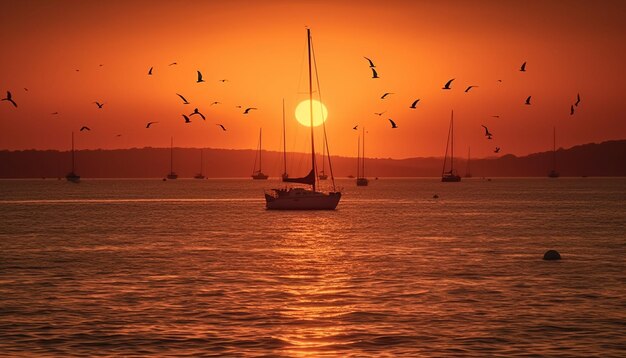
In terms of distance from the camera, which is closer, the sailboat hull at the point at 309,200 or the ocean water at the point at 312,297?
the ocean water at the point at 312,297

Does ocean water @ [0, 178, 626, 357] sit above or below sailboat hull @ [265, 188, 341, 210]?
below

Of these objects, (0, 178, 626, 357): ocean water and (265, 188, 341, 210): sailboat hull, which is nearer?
(0, 178, 626, 357): ocean water

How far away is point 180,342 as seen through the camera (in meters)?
26.1

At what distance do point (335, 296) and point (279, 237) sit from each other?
37.5 meters

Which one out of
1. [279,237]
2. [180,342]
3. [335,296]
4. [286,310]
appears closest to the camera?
[180,342]

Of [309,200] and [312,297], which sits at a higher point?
[309,200]

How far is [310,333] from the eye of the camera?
27391 mm

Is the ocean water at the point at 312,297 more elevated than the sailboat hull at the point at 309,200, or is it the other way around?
the sailboat hull at the point at 309,200

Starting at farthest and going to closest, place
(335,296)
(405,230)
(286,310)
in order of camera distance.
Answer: (405,230), (335,296), (286,310)

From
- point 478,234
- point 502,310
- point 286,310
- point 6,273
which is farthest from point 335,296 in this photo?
point 478,234

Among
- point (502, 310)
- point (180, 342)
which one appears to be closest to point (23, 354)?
point (180, 342)

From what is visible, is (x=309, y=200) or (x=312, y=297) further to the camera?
(x=309, y=200)

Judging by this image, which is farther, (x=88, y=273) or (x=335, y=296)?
(x=88, y=273)

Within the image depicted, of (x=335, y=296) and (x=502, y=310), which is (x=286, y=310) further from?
(x=502, y=310)
